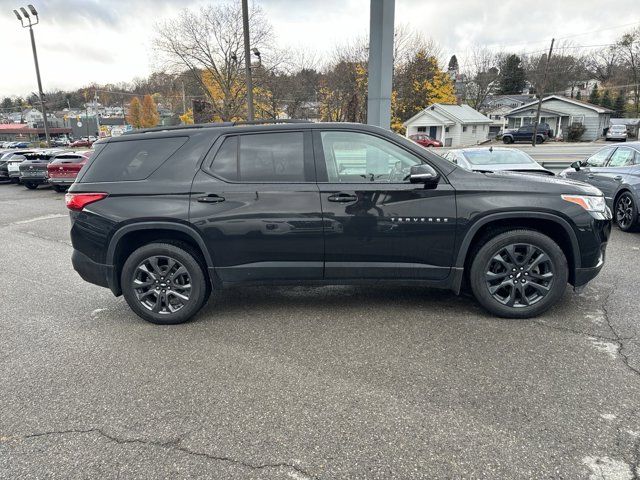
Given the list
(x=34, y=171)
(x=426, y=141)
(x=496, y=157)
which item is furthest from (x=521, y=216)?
(x=426, y=141)

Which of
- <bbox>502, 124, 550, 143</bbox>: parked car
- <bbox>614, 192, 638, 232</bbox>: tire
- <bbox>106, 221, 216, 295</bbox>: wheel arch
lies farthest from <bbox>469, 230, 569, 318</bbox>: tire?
<bbox>502, 124, 550, 143</bbox>: parked car

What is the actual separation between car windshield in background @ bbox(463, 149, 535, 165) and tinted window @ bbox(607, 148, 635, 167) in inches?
56.6

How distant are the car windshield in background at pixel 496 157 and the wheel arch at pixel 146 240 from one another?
7238 millimetres

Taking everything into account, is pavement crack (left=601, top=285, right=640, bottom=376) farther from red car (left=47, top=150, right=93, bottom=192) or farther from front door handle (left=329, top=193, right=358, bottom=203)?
red car (left=47, top=150, right=93, bottom=192)

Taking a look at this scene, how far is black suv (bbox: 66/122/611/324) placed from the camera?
12.9ft

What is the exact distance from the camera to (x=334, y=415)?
276 cm

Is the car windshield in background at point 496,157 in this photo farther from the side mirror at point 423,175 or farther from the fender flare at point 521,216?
the side mirror at point 423,175

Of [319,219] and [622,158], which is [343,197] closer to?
[319,219]

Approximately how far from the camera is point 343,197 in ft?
12.9

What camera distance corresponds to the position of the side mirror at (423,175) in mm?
3778

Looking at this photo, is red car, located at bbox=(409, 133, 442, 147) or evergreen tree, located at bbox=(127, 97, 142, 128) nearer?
red car, located at bbox=(409, 133, 442, 147)

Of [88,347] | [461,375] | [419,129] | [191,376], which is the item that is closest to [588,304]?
[461,375]

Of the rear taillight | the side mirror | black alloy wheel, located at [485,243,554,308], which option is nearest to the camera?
the side mirror

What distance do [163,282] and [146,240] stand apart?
0.44 metres
